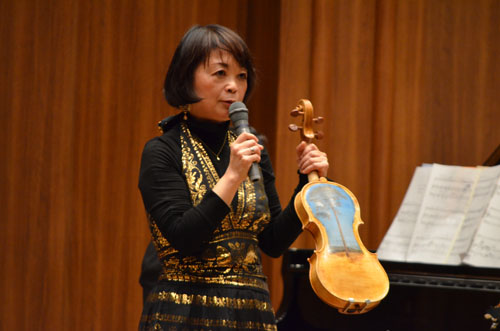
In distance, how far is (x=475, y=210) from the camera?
2545mm

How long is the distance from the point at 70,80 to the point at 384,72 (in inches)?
62.7

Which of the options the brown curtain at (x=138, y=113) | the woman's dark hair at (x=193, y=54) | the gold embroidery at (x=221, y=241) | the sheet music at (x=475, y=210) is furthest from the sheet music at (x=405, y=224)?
the woman's dark hair at (x=193, y=54)

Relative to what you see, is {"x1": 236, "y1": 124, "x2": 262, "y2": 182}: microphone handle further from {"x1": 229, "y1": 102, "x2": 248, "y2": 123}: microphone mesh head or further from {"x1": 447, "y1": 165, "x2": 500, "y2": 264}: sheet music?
{"x1": 447, "y1": 165, "x2": 500, "y2": 264}: sheet music

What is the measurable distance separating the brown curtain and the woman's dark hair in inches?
66.8

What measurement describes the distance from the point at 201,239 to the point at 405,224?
142 centimetres

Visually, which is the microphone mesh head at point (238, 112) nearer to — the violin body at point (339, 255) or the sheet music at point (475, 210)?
the violin body at point (339, 255)

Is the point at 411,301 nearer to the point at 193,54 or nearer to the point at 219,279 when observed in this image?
the point at 219,279

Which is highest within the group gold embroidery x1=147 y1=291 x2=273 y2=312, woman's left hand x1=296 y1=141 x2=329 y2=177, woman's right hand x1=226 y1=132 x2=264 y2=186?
woman's right hand x1=226 y1=132 x2=264 y2=186

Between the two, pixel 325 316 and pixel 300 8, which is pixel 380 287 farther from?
pixel 300 8

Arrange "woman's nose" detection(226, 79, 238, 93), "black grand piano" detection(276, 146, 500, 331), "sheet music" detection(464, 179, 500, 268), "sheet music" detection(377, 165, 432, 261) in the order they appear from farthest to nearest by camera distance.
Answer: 1. "sheet music" detection(377, 165, 432, 261)
2. "sheet music" detection(464, 179, 500, 268)
3. "black grand piano" detection(276, 146, 500, 331)
4. "woman's nose" detection(226, 79, 238, 93)

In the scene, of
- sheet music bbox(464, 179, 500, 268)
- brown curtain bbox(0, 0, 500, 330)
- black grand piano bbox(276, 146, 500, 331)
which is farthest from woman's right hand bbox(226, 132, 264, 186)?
brown curtain bbox(0, 0, 500, 330)

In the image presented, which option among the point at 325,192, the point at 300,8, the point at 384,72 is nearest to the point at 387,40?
the point at 384,72

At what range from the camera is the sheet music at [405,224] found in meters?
2.60

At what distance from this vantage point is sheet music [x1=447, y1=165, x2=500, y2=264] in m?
2.43
